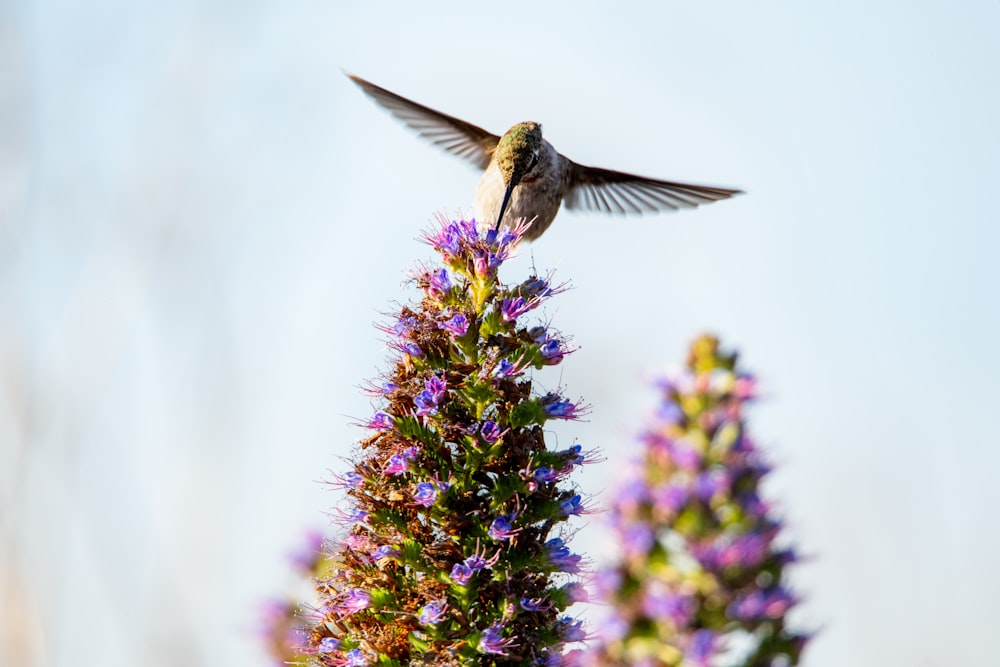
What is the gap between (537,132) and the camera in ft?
32.7

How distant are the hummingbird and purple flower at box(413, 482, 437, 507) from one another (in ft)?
13.0

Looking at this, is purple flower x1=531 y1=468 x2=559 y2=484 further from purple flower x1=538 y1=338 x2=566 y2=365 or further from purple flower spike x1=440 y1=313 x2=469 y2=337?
purple flower spike x1=440 y1=313 x2=469 y2=337

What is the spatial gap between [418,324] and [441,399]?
553 mm

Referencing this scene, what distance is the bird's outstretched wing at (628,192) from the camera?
10.4 metres

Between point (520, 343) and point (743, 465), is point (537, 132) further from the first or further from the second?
point (743, 465)

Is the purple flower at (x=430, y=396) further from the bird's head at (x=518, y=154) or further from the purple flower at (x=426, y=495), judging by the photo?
the bird's head at (x=518, y=154)

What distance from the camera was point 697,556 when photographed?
136 inches

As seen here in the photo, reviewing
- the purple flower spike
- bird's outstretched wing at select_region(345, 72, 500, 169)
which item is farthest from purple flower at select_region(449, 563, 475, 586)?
bird's outstretched wing at select_region(345, 72, 500, 169)

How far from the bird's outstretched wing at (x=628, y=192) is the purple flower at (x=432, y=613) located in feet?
19.0

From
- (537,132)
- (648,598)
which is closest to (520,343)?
(648,598)

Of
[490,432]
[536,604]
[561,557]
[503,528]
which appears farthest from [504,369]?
[536,604]

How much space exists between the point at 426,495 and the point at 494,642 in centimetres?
77

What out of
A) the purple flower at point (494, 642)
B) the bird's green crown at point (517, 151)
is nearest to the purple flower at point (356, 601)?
the purple flower at point (494, 642)

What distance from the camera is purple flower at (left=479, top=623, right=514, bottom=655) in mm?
5055
